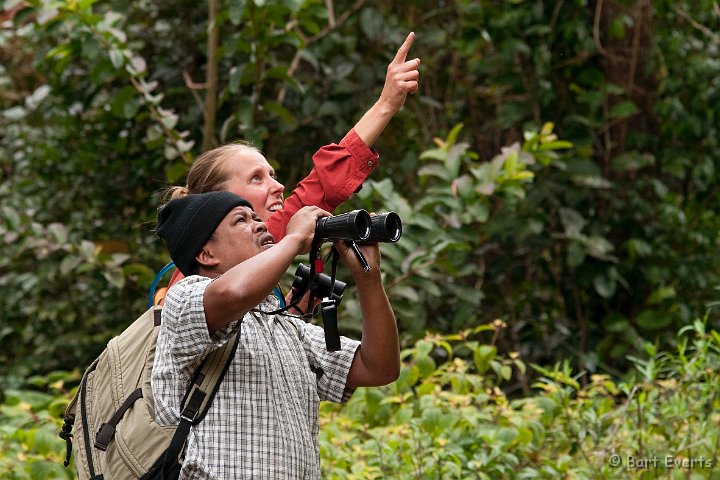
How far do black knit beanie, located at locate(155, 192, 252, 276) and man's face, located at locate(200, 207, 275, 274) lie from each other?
0.02m

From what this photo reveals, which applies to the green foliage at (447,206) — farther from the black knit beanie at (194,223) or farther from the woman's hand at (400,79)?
the black knit beanie at (194,223)

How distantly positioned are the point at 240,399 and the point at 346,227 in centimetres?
44

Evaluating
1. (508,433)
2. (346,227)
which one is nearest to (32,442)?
(508,433)

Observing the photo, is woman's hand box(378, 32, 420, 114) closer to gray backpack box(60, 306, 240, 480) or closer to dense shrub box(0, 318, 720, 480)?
gray backpack box(60, 306, 240, 480)

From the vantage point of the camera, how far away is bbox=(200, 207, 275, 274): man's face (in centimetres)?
240

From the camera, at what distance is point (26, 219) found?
209 inches

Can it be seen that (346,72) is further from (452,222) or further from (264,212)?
(264,212)

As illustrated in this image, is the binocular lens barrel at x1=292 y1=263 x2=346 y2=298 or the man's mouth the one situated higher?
the man's mouth

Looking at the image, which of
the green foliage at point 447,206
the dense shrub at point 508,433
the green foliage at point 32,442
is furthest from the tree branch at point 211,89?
the dense shrub at point 508,433

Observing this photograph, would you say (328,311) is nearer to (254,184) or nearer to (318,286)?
(318,286)

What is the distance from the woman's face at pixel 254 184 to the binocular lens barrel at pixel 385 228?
1.61ft

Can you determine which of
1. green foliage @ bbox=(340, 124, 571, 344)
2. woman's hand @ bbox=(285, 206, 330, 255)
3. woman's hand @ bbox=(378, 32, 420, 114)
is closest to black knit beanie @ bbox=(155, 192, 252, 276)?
woman's hand @ bbox=(285, 206, 330, 255)

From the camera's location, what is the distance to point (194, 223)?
2.38 metres

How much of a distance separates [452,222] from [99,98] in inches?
117
